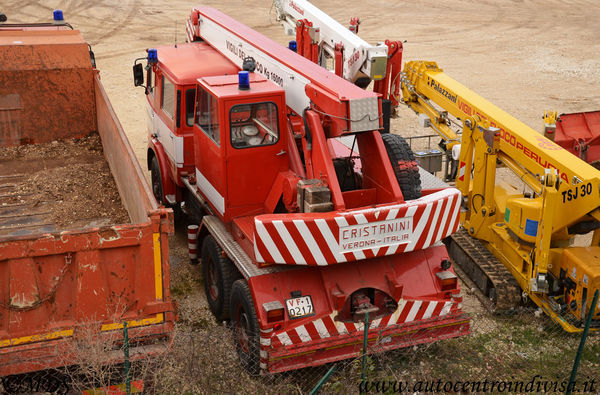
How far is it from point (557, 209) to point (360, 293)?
7.84 feet

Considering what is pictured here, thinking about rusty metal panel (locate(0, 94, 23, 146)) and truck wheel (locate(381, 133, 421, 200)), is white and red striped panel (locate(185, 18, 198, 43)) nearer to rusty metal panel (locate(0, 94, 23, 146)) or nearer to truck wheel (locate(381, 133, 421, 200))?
rusty metal panel (locate(0, 94, 23, 146))

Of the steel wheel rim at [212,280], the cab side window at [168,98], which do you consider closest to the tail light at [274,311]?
the steel wheel rim at [212,280]

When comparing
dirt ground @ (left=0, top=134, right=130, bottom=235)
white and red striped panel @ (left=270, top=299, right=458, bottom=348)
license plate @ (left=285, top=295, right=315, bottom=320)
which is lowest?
white and red striped panel @ (left=270, top=299, right=458, bottom=348)

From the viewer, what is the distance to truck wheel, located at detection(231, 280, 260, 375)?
652 cm

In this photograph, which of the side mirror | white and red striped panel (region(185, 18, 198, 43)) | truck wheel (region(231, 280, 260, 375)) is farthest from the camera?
white and red striped panel (region(185, 18, 198, 43))

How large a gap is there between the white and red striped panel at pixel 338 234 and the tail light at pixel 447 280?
649 millimetres

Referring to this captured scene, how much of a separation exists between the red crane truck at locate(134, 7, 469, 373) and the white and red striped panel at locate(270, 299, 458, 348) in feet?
0.03

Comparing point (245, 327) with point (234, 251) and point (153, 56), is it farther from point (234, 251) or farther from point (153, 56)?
point (153, 56)

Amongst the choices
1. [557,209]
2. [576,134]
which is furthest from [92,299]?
[576,134]

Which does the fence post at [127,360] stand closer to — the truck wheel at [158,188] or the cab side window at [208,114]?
the cab side window at [208,114]

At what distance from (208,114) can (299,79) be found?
1.16m

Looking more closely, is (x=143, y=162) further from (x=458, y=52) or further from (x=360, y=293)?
(x=458, y=52)

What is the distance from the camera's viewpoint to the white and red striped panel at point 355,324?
638cm

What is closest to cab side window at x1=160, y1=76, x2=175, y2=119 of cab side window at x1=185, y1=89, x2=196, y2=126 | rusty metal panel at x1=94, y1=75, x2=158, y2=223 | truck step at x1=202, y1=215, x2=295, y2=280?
cab side window at x1=185, y1=89, x2=196, y2=126
